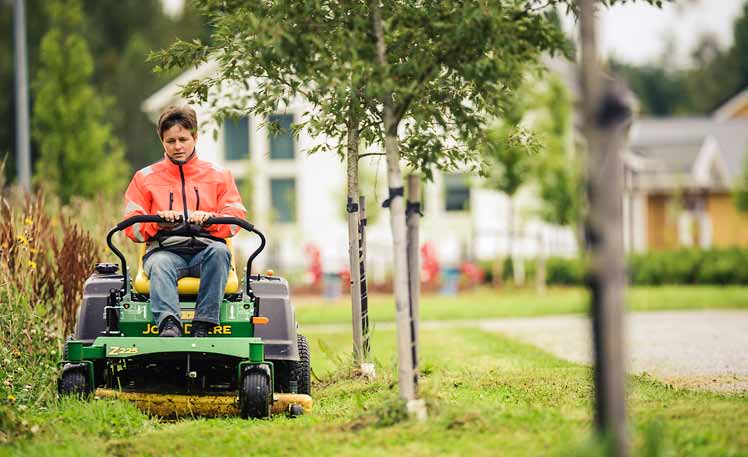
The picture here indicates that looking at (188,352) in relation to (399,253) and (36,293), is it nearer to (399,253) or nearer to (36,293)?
(399,253)

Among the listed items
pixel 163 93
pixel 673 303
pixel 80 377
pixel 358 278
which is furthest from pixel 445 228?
pixel 80 377

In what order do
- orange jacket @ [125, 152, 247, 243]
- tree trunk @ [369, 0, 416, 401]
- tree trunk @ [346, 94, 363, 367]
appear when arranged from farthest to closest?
tree trunk @ [346, 94, 363, 367] → orange jacket @ [125, 152, 247, 243] → tree trunk @ [369, 0, 416, 401]

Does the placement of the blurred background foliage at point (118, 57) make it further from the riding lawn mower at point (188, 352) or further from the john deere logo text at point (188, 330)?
the john deere logo text at point (188, 330)

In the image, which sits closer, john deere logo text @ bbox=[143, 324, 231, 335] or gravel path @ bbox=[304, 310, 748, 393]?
john deere logo text @ bbox=[143, 324, 231, 335]

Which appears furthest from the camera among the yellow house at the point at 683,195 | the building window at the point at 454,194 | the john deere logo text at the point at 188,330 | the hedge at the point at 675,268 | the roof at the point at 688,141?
the roof at the point at 688,141

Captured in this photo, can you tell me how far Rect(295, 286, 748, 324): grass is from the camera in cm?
1886

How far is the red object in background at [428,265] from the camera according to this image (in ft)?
84.2

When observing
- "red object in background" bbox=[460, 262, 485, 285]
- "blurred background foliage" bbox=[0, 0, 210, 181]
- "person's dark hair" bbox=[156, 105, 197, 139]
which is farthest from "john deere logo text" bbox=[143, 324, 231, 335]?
"red object in background" bbox=[460, 262, 485, 285]

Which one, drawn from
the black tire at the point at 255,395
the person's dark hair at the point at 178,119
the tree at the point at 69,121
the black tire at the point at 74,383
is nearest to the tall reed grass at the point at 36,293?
the black tire at the point at 74,383

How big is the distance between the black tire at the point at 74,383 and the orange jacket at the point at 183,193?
0.91 m

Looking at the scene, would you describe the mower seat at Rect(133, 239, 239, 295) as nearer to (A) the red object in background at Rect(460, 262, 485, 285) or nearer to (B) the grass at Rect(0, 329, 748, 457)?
(B) the grass at Rect(0, 329, 748, 457)

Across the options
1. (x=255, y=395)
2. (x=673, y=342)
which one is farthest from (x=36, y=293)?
(x=673, y=342)

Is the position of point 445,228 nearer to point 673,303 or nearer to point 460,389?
point 673,303

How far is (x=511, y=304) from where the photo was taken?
834 inches
